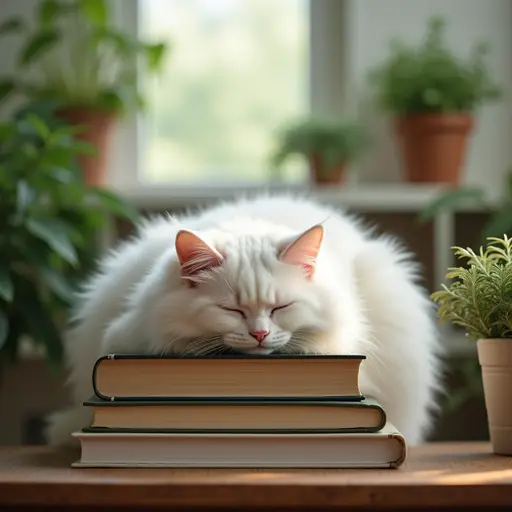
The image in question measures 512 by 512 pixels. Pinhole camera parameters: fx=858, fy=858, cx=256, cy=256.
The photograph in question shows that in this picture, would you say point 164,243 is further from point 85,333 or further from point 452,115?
point 452,115

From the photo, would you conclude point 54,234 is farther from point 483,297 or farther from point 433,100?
point 433,100

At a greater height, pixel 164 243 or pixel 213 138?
pixel 213 138

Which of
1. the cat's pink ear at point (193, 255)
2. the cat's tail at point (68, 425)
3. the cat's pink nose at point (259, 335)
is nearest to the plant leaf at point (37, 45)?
the cat's tail at point (68, 425)

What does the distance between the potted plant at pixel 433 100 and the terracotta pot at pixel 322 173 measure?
0.58 feet

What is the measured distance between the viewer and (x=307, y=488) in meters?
0.92

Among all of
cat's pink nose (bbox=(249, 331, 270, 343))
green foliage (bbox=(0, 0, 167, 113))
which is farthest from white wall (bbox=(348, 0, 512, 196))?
cat's pink nose (bbox=(249, 331, 270, 343))

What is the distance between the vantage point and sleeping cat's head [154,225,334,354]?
1056 millimetres

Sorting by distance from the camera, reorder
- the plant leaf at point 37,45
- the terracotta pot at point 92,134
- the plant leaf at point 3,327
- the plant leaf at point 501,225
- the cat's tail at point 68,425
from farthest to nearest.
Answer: the terracotta pot at point 92,134, the plant leaf at point 37,45, the plant leaf at point 501,225, the plant leaf at point 3,327, the cat's tail at point 68,425

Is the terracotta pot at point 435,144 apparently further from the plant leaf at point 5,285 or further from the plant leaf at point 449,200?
the plant leaf at point 5,285

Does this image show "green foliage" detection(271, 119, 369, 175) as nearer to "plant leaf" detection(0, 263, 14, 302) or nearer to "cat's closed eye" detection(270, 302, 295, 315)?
"plant leaf" detection(0, 263, 14, 302)

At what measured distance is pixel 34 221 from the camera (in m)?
1.72

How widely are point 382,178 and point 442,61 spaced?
349mm

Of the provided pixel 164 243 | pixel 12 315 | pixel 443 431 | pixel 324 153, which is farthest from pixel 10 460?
pixel 443 431

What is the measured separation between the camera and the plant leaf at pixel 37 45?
6.85 feet
